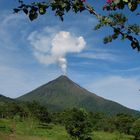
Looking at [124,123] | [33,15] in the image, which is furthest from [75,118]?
[33,15]

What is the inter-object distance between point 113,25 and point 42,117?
145 metres

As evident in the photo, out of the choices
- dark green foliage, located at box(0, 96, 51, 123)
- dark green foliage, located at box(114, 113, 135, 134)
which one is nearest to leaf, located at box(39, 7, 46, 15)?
dark green foliage, located at box(114, 113, 135, 134)

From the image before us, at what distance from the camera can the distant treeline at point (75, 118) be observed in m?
→ 91.7

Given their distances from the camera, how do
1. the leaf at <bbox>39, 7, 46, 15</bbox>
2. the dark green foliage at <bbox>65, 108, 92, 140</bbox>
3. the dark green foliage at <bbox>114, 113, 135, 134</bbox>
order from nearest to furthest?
the leaf at <bbox>39, 7, 46, 15</bbox>
the dark green foliage at <bbox>65, 108, 92, 140</bbox>
the dark green foliage at <bbox>114, 113, 135, 134</bbox>

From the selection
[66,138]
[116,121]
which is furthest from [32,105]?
[66,138]

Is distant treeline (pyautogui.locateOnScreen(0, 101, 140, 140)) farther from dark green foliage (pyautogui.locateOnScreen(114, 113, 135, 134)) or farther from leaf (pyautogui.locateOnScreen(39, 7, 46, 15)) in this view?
leaf (pyautogui.locateOnScreen(39, 7, 46, 15))

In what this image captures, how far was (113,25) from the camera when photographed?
5.65 metres

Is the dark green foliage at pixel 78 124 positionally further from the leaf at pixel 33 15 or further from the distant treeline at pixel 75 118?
the leaf at pixel 33 15

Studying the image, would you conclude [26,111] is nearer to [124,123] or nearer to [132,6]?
[124,123]

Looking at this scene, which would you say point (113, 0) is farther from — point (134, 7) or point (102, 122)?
point (102, 122)

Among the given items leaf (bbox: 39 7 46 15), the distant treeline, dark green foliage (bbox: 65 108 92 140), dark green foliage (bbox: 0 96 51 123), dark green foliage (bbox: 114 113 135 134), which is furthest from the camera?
dark green foliage (bbox: 0 96 51 123)

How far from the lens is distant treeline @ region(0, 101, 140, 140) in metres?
91.7

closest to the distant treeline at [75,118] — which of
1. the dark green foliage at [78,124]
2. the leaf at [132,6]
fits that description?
the dark green foliage at [78,124]

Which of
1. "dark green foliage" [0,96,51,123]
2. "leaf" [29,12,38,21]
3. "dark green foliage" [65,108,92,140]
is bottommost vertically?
"leaf" [29,12,38,21]
